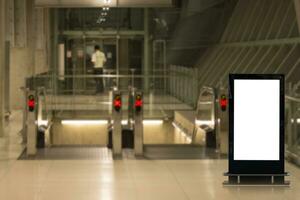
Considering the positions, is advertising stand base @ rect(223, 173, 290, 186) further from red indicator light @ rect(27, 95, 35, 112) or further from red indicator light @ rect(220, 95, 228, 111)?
red indicator light @ rect(27, 95, 35, 112)

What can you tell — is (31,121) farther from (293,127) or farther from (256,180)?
(256,180)

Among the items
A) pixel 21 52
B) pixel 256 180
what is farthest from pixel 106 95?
pixel 256 180

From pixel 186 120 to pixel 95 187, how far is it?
34.8 ft

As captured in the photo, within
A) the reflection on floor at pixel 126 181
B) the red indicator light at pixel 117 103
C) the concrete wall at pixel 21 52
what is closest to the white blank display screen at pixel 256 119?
the reflection on floor at pixel 126 181

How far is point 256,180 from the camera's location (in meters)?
10.1

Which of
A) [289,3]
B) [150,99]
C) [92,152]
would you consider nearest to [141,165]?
[92,152]

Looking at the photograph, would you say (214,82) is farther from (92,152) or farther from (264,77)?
(264,77)

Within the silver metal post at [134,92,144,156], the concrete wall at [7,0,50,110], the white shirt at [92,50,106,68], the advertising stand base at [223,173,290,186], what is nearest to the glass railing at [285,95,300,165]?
the advertising stand base at [223,173,290,186]

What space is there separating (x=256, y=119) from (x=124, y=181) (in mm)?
1968

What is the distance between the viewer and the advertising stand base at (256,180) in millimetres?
9914

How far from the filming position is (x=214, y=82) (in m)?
25.9

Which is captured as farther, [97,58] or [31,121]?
[97,58]

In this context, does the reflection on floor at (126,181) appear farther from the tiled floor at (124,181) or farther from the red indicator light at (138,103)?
the red indicator light at (138,103)

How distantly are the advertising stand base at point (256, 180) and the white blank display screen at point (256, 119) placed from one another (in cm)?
32
